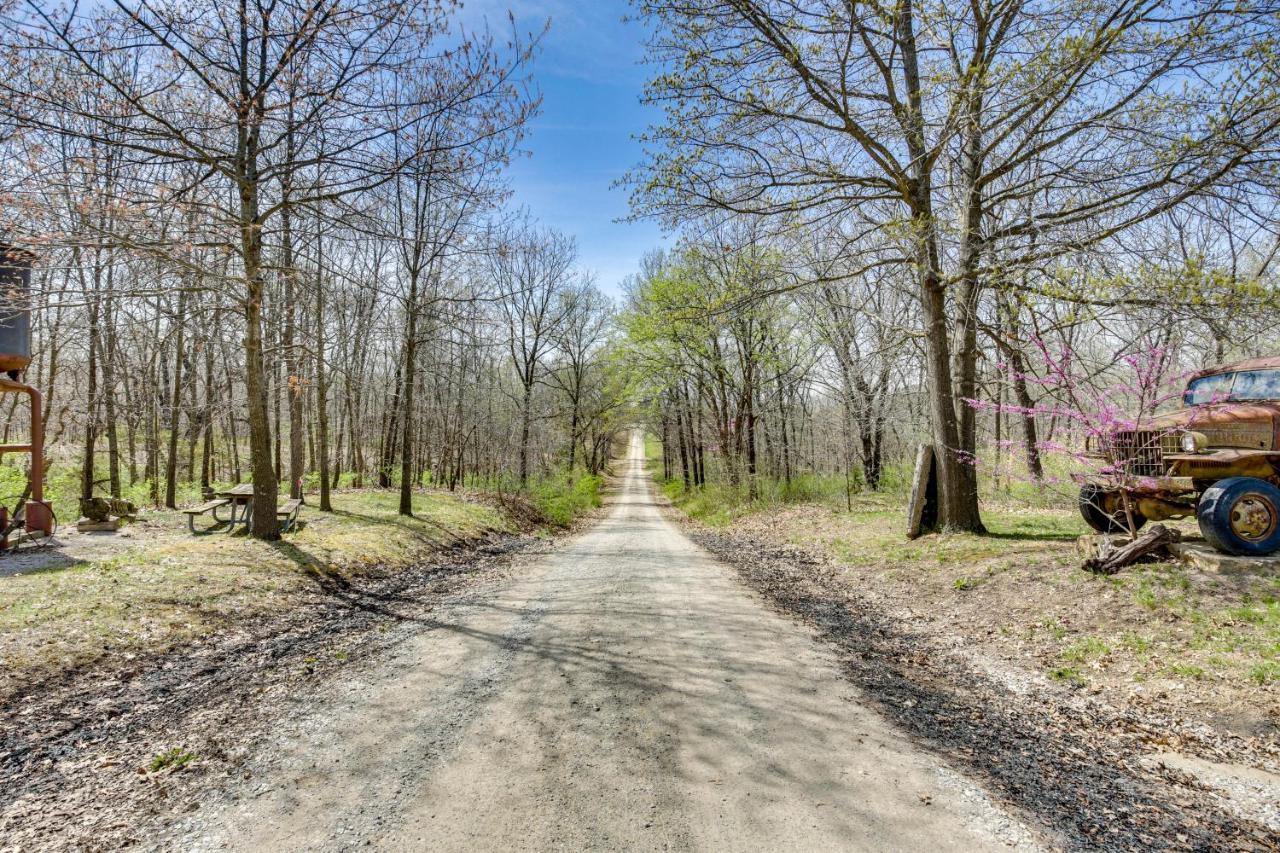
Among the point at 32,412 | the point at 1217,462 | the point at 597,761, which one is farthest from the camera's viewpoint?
the point at 32,412

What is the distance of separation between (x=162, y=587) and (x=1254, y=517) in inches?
437

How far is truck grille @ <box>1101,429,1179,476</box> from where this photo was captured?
6.12 metres

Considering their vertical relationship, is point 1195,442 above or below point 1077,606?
above

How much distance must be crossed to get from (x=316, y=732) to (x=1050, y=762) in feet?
14.5

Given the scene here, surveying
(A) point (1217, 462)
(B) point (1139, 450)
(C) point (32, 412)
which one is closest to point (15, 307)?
(C) point (32, 412)

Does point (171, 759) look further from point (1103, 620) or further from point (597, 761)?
point (1103, 620)

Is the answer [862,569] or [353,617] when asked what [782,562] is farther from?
[353,617]

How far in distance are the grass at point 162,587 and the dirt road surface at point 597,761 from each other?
2.18 m

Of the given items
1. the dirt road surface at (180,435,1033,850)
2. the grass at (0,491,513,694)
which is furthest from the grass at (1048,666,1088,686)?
the grass at (0,491,513,694)

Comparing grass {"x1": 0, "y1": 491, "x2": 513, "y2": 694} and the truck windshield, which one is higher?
the truck windshield

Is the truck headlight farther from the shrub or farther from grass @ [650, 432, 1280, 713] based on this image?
the shrub

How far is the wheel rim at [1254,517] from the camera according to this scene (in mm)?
5594

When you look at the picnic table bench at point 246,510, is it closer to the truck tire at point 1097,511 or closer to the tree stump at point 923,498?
the tree stump at point 923,498

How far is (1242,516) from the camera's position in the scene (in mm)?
5641
